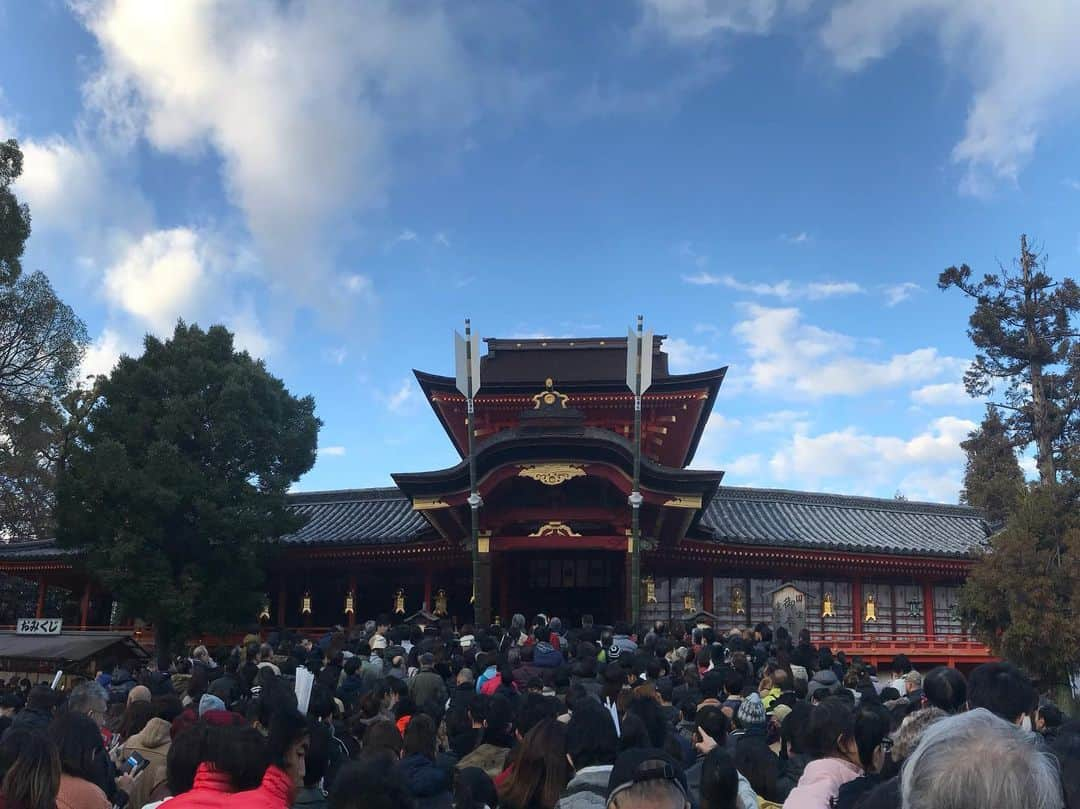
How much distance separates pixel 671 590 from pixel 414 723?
21.0 meters

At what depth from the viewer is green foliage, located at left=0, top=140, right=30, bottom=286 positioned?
21.6 meters

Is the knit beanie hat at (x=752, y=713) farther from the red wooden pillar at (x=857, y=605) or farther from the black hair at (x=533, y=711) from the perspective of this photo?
the red wooden pillar at (x=857, y=605)

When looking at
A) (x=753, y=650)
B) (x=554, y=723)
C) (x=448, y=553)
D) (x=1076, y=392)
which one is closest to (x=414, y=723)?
(x=554, y=723)

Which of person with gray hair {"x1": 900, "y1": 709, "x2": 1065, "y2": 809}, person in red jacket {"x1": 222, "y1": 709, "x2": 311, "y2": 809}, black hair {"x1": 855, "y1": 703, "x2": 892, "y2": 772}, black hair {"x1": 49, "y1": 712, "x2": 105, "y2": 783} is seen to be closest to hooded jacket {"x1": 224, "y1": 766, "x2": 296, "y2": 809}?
person in red jacket {"x1": 222, "y1": 709, "x2": 311, "y2": 809}

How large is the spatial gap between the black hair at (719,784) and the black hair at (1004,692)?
158 cm

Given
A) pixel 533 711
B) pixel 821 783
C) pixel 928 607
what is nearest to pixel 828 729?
pixel 821 783

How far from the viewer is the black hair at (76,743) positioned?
4.47 metres

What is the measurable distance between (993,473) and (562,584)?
23234mm

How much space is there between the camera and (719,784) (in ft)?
13.3

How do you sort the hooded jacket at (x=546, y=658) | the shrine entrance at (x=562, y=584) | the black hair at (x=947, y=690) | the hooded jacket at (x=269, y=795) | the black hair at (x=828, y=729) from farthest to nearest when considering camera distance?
the shrine entrance at (x=562, y=584) < the hooded jacket at (x=546, y=658) < the black hair at (x=947, y=690) < the black hair at (x=828, y=729) < the hooded jacket at (x=269, y=795)

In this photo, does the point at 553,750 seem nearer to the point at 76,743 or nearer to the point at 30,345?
the point at 76,743

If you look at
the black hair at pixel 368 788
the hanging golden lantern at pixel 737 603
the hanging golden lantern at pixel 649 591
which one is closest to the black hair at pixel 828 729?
the black hair at pixel 368 788

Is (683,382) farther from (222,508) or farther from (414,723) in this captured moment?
(414,723)

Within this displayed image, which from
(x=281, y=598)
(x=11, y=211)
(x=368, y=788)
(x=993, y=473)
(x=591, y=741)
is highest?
(x=11, y=211)
